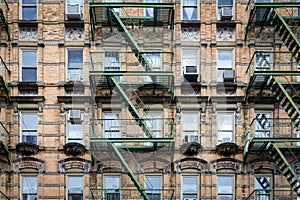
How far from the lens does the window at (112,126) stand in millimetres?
25875

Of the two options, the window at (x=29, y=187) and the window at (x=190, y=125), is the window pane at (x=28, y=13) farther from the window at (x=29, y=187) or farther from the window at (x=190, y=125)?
the window at (x=190, y=125)

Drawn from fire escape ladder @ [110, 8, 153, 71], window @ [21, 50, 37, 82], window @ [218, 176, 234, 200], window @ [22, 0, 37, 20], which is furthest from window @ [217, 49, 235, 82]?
window @ [22, 0, 37, 20]

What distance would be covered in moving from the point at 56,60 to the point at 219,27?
19.7ft

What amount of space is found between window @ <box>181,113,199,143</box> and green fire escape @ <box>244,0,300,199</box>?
1827 millimetres

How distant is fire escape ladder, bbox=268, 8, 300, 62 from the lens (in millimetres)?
24750

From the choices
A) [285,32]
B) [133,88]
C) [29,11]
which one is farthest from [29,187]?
[285,32]

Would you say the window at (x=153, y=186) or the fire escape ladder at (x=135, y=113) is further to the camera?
the window at (x=153, y=186)

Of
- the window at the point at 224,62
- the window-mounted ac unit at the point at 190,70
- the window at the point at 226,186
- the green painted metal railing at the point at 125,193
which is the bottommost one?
the green painted metal railing at the point at 125,193

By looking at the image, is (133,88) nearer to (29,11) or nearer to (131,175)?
(131,175)

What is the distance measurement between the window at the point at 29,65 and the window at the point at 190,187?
6.47 m

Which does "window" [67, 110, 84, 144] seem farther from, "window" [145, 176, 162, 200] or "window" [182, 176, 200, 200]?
"window" [182, 176, 200, 200]

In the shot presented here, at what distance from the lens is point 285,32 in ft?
82.4

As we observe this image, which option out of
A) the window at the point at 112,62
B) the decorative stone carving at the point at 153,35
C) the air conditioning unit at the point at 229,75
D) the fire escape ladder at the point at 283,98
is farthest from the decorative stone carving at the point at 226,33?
the window at the point at 112,62

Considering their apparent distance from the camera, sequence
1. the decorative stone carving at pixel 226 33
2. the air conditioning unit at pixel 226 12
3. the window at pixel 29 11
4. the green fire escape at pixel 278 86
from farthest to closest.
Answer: the window at pixel 29 11 → the decorative stone carving at pixel 226 33 → the air conditioning unit at pixel 226 12 → the green fire escape at pixel 278 86
